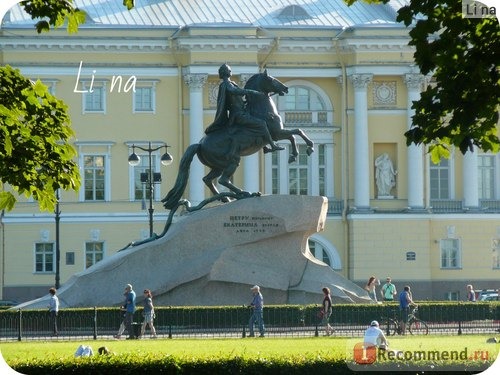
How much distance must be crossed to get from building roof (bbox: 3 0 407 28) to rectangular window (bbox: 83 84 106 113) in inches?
107

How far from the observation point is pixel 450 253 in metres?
67.1

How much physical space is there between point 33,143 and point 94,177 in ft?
136

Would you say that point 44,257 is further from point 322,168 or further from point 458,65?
point 458,65

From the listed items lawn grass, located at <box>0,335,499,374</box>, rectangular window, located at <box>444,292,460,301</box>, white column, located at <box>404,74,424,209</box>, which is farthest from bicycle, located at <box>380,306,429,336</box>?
white column, located at <box>404,74,424,209</box>

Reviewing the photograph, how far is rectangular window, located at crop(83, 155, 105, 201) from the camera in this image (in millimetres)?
66250

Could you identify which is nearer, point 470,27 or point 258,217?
point 470,27

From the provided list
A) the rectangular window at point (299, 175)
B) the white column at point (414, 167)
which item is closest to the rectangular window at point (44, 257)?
the rectangular window at point (299, 175)

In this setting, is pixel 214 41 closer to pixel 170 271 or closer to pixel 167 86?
pixel 167 86

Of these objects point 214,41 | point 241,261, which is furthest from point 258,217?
point 214,41

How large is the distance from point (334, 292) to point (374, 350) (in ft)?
53.8

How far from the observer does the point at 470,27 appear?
19.8 meters

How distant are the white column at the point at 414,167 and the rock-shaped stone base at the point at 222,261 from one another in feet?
102

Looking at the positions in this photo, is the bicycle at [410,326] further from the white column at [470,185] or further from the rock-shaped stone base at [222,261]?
the white column at [470,185]

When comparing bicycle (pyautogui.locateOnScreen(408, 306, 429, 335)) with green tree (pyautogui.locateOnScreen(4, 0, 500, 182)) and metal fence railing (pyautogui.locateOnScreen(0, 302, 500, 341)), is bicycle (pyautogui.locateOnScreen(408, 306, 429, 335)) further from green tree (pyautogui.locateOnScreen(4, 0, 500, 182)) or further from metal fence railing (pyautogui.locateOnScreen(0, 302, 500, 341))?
green tree (pyautogui.locateOnScreen(4, 0, 500, 182))
